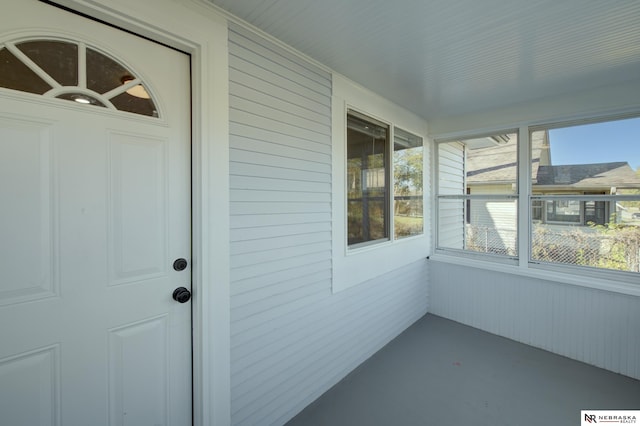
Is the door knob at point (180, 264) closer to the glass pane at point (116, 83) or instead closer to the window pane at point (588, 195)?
the glass pane at point (116, 83)

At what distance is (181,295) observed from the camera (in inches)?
57.1

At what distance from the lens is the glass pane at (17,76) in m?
1.02

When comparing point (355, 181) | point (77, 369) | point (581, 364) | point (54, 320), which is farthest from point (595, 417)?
point (54, 320)

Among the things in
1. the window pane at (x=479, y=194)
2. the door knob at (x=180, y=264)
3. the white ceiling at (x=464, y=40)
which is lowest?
the door knob at (x=180, y=264)

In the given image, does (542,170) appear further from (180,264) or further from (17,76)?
(17,76)

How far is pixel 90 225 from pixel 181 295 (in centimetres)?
53

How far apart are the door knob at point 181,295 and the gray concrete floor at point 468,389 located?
1206 millimetres

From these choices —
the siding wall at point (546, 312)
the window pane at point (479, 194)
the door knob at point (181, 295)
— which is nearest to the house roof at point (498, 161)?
the window pane at point (479, 194)

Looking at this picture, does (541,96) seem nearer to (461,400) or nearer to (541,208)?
(541,208)

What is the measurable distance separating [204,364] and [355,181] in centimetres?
178

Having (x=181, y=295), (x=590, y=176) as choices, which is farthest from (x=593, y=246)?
(x=181, y=295)

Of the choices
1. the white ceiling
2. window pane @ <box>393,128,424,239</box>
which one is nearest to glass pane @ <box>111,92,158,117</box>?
the white ceiling

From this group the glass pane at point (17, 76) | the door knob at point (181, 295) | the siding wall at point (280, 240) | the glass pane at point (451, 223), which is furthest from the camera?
the glass pane at point (451, 223)

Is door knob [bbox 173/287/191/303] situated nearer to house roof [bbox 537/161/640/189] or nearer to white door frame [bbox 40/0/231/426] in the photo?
white door frame [bbox 40/0/231/426]
